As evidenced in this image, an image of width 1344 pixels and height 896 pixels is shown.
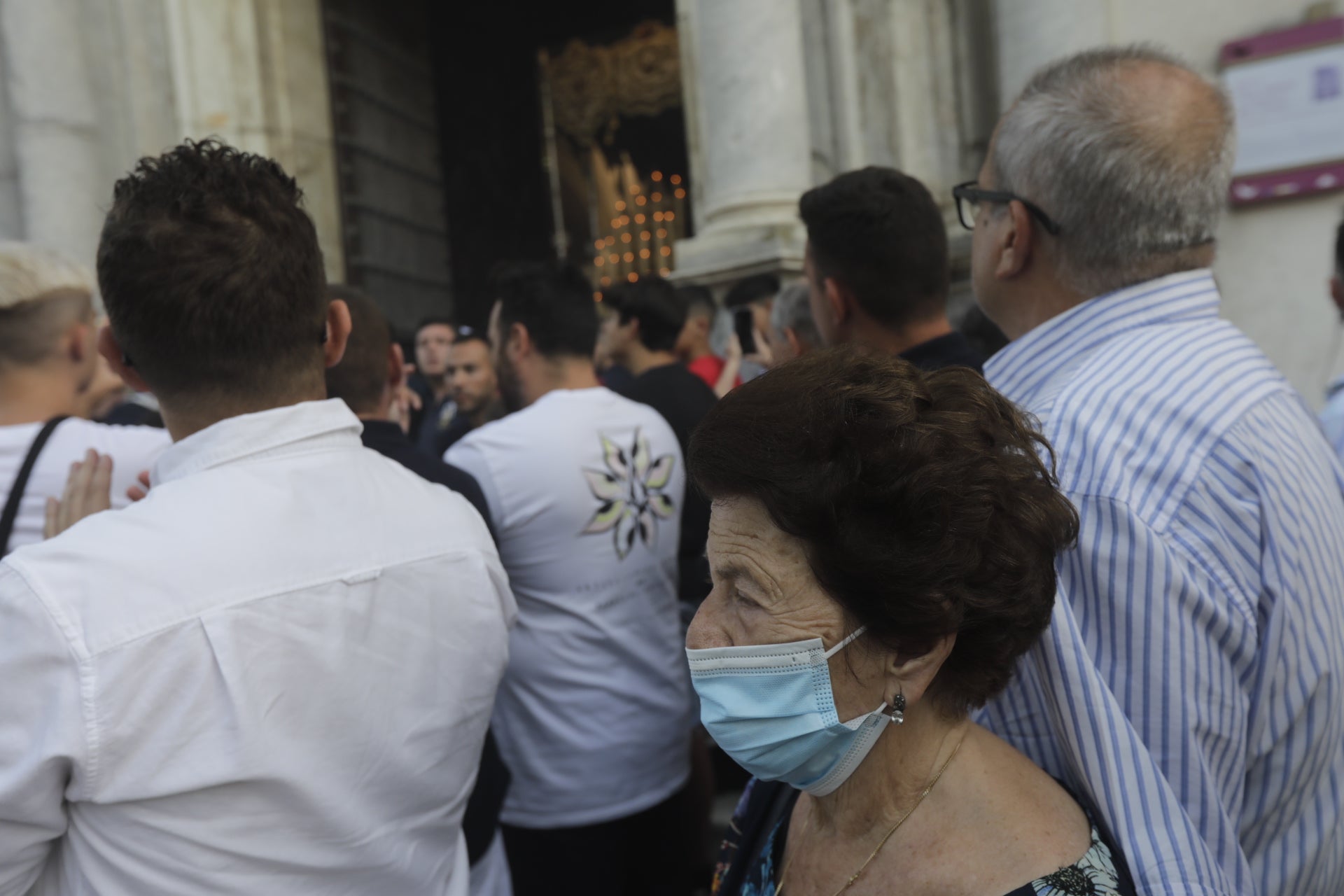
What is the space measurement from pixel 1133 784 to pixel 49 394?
2272 millimetres

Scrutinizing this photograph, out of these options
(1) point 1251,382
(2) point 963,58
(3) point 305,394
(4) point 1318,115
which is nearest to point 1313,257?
(4) point 1318,115

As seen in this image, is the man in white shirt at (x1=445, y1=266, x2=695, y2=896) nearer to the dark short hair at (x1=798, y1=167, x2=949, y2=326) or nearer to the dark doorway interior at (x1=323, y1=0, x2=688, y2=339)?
the dark short hair at (x1=798, y1=167, x2=949, y2=326)

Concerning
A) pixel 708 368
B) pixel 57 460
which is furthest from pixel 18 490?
pixel 708 368

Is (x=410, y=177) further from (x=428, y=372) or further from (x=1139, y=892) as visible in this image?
(x=1139, y=892)

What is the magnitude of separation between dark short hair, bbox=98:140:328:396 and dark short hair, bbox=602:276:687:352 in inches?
101

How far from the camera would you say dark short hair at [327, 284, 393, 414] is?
2.61 m

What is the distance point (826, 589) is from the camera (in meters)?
1.38

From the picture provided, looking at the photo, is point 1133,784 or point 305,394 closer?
point 1133,784

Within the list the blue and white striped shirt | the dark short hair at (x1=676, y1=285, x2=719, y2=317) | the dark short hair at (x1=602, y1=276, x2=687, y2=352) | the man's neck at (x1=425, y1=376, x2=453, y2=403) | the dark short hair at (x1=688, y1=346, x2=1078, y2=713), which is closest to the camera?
the dark short hair at (x1=688, y1=346, x2=1078, y2=713)

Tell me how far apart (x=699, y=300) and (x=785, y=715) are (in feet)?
16.4

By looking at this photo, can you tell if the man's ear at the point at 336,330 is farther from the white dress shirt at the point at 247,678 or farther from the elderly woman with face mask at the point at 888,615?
the elderly woman with face mask at the point at 888,615

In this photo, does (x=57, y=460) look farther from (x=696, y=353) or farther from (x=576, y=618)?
(x=696, y=353)

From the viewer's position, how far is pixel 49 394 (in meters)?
2.39

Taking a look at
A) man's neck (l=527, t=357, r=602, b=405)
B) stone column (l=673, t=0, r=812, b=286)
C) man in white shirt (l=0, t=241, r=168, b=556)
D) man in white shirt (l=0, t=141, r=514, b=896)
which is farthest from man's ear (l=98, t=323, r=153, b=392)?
stone column (l=673, t=0, r=812, b=286)
